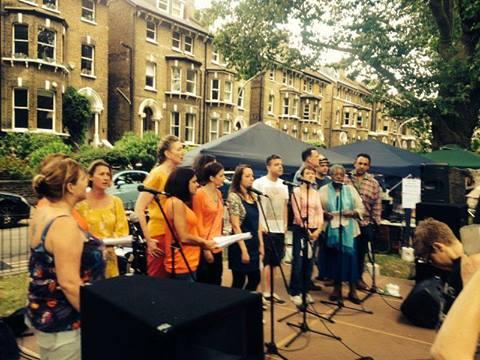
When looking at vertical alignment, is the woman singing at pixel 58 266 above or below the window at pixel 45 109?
below

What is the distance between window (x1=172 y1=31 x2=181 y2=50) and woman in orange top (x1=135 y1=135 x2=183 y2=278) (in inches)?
1103

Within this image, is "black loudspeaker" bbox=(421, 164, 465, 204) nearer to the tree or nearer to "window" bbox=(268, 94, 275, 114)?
the tree

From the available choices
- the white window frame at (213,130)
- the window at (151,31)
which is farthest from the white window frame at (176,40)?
the white window frame at (213,130)

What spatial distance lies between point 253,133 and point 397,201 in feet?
18.8

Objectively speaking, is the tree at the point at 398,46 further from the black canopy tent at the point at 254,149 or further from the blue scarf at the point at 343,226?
the blue scarf at the point at 343,226

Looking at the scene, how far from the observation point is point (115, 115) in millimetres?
28719

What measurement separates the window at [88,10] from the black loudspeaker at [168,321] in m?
27.4

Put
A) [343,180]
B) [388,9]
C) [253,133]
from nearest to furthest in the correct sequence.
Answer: [343,180]
[253,133]
[388,9]

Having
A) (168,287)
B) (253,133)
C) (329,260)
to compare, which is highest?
(253,133)

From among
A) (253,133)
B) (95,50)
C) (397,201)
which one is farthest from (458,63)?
(95,50)

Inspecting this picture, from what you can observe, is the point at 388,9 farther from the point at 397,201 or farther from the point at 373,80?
the point at 397,201

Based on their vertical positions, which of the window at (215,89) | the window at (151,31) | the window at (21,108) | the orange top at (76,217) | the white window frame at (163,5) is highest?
the white window frame at (163,5)

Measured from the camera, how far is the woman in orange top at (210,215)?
15.0 feet

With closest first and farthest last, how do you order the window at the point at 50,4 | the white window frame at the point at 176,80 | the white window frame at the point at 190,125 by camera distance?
the window at the point at 50,4 < the white window frame at the point at 176,80 < the white window frame at the point at 190,125
